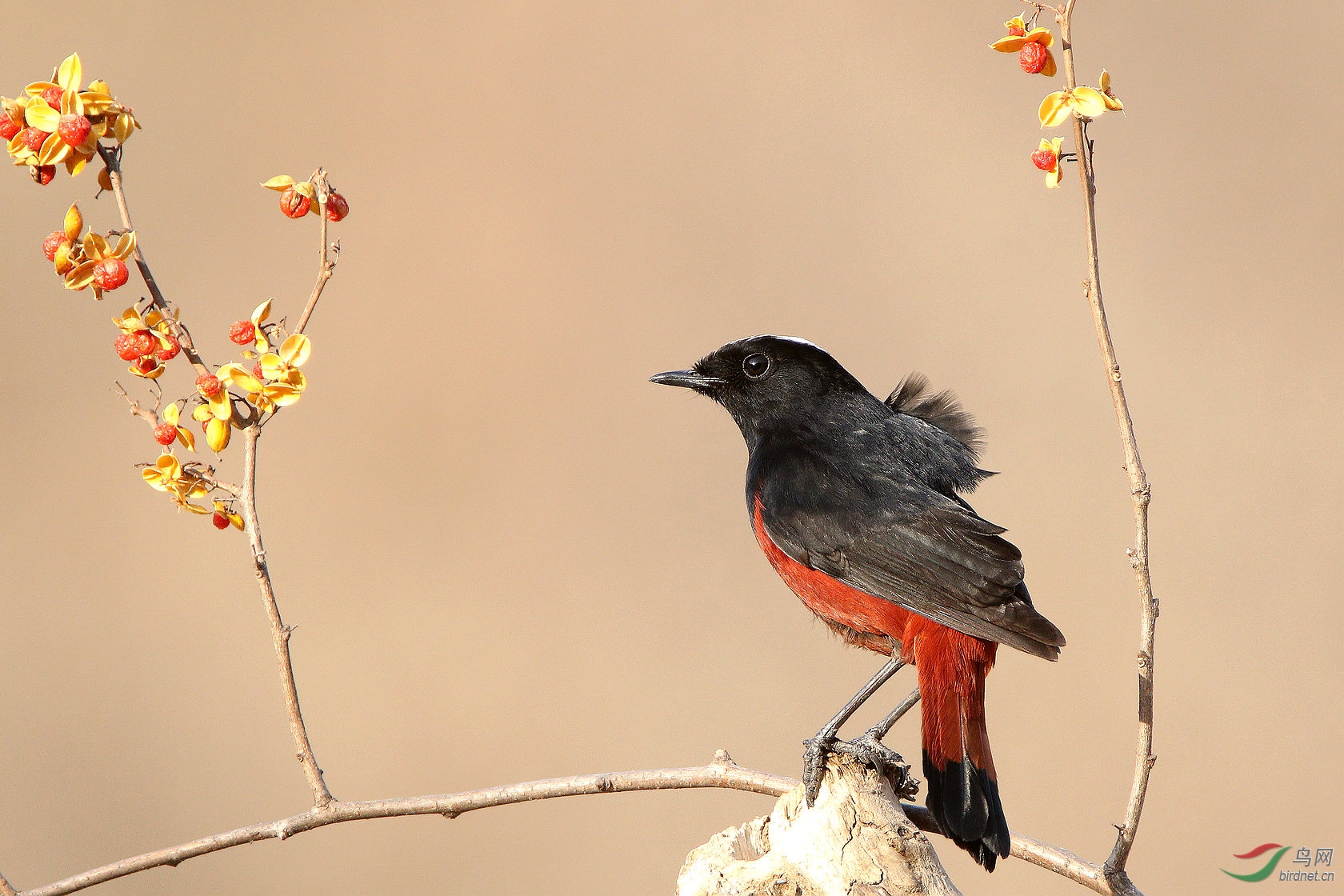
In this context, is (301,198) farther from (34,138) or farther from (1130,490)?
(1130,490)

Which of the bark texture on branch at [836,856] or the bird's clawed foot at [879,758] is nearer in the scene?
the bark texture on branch at [836,856]

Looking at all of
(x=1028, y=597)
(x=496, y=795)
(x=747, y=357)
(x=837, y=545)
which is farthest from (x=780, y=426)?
(x=496, y=795)

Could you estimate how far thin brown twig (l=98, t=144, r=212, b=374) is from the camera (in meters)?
1.41

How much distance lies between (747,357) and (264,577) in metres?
1.02

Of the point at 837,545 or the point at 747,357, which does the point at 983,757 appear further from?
the point at 747,357

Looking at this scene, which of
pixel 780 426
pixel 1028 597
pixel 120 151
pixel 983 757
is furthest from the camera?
pixel 780 426

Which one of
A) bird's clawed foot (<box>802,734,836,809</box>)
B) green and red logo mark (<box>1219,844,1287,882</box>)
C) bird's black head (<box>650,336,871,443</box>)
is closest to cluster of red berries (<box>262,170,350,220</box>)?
bird's black head (<box>650,336,871,443</box>)

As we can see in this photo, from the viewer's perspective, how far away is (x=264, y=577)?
1.53 meters

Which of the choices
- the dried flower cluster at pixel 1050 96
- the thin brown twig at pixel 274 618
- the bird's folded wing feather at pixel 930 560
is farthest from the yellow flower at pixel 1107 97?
the thin brown twig at pixel 274 618

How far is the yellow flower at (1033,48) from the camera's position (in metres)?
1.51

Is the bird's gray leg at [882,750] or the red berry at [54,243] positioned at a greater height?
the red berry at [54,243]

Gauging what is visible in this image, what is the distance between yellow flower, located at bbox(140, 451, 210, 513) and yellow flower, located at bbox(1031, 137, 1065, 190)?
3.97 feet

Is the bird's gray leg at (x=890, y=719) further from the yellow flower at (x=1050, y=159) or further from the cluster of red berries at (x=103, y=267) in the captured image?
the cluster of red berries at (x=103, y=267)

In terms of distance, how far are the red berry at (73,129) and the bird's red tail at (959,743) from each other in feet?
4.75
